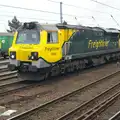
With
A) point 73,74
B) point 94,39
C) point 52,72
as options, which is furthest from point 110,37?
point 52,72

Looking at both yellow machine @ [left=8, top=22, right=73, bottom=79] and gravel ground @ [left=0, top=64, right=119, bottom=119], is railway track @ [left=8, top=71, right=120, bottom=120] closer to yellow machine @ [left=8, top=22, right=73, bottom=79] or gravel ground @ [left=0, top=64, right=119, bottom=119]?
A: gravel ground @ [left=0, top=64, right=119, bottom=119]

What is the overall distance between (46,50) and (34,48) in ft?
A: 2.10

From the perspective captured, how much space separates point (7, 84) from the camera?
15781mm

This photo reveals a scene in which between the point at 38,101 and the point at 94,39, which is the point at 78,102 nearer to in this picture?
the point at 38,101

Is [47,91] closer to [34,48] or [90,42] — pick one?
[34,48]

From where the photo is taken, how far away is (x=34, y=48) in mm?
15766

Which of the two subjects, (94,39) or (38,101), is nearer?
(38,101)

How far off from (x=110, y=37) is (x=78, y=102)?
15.5 meters

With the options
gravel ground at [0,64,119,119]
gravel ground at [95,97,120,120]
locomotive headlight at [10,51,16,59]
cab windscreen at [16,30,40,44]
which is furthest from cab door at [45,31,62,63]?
gravel ground at [95,97,120,120]

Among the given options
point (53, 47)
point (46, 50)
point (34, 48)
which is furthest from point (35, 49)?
point (53, 47)

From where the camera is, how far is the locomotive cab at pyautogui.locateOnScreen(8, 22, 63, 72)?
15.6 m

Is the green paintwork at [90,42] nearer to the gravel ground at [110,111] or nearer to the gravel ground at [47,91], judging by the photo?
the gravel ground at [47,91]

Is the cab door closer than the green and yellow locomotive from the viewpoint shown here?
No

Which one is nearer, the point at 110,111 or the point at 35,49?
the point at 110,111
